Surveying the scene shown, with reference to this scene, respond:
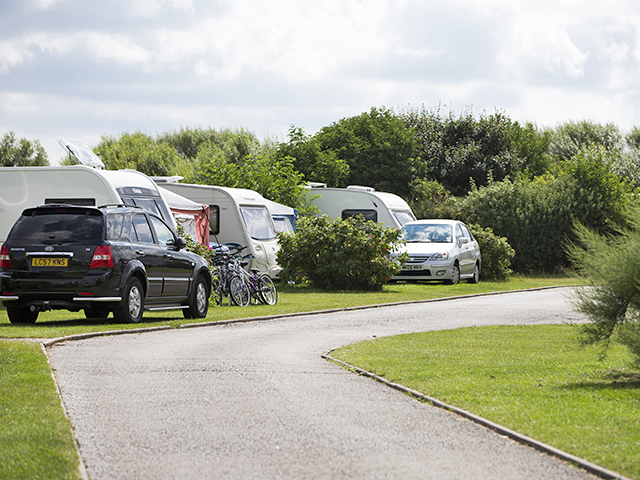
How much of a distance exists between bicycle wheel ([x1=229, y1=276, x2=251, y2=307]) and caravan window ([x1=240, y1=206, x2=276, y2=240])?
6.18 meters

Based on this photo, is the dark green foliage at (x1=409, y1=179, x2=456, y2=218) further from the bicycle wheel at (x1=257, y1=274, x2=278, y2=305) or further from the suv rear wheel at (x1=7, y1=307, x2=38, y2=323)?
the suv rear wheel at (x1=7, y1=307, x2=38, y2=323)

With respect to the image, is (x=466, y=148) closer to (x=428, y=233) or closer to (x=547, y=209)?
(x=547, y=209)

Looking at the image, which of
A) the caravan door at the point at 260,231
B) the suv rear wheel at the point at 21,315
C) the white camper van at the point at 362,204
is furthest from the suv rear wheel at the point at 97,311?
the white camper van at the point at 362,204

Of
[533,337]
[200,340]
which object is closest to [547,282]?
[533,337]

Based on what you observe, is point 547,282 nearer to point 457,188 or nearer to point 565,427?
point 457,188

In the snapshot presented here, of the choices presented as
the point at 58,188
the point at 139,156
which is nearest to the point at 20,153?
the point at 139,156

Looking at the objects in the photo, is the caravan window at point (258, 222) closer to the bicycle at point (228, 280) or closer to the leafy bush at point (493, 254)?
the bicycle at point (228, 280)

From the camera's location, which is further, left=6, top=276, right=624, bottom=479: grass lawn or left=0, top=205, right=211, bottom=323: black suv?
left=0, top=205, right=211, bottom=323: black suv

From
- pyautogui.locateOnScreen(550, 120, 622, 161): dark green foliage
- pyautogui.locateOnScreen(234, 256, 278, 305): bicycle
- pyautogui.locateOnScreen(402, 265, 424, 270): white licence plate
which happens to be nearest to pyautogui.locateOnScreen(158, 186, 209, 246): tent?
pyautogui.locateOnScreen(234, 256, 278, 305): bicycle

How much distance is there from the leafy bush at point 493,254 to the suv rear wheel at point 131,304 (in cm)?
1923

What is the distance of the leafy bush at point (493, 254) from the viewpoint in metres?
31.7

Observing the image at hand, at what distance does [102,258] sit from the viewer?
45.0 ft

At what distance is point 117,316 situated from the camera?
14195 millimetres

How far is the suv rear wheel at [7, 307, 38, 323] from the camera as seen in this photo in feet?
47.0
